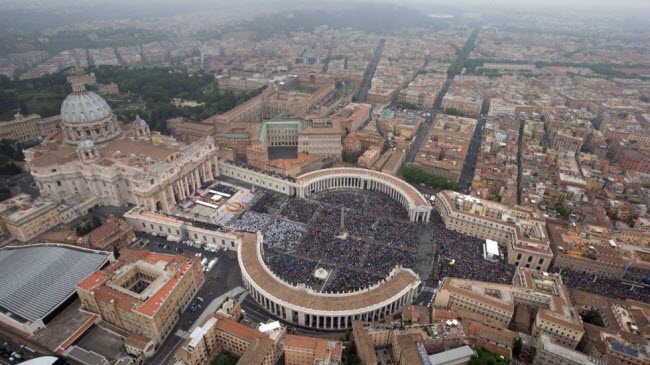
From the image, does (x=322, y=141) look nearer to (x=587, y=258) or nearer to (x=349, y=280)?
(x=349, y=280)

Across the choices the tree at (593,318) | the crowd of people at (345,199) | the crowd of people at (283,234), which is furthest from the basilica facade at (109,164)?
the tree at (593,318)

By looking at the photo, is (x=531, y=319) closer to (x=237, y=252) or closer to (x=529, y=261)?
(x=529, y=261)

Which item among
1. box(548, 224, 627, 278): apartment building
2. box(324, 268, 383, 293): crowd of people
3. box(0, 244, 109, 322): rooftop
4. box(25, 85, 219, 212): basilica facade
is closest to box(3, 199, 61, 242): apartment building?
box(0, 244, 109, 322): rooftop

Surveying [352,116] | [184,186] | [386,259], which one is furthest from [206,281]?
[352,116]

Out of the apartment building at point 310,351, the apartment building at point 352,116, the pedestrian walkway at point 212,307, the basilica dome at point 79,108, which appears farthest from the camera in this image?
the apartment building at point 352,116

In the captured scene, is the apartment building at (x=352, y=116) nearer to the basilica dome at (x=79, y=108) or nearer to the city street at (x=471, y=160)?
the city street at (x=471, y=160)

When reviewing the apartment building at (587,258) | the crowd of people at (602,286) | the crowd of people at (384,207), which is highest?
the apartment building at (587,258)
